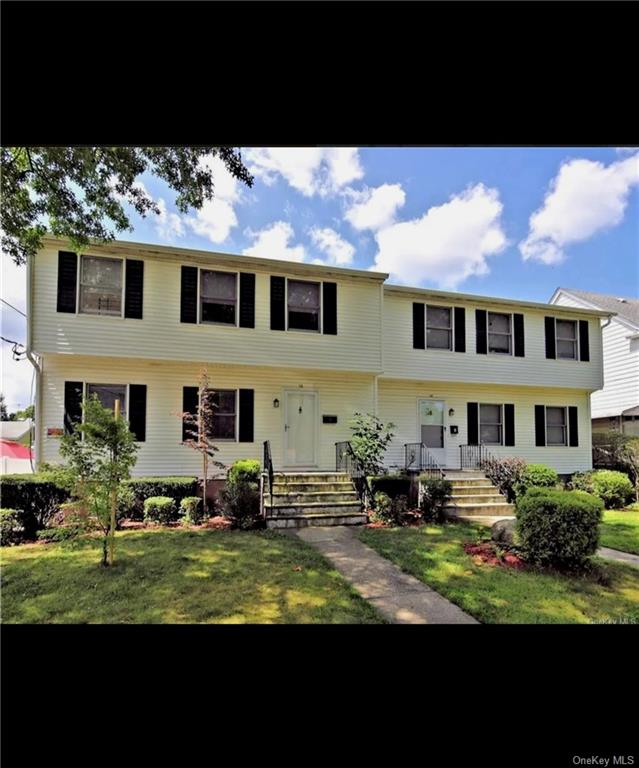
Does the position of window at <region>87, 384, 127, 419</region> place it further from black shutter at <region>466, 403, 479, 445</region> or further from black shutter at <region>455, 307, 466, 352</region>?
black shutter at <region>466, 403, 479, 445</region>

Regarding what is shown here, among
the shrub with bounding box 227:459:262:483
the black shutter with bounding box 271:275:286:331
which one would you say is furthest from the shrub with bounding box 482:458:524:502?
the black shutter with bounding box 271:275:286:331

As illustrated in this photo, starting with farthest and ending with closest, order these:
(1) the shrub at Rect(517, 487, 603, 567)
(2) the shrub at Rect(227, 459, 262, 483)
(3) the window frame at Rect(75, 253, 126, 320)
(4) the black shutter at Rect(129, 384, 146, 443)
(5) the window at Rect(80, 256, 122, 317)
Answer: (4) the black shutter at Rect(129, 384, 146, 443) < (5) the window at Rect(80, 256, 122, 317) < (3) the window frame at Rect(75, 253, 126, 320) < (2) the shrub at Rect(227, 459, 262, 483) < (1) the shrub at Rect(517, 487, 603, 567)

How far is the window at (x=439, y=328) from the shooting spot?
1216cm

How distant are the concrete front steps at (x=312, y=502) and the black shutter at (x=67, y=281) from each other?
5801 mm

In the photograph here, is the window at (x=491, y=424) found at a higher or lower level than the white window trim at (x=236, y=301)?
lower

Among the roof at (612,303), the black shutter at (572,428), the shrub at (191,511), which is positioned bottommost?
the shrub at (191,511)

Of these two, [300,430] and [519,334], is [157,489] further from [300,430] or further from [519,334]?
[519,334]

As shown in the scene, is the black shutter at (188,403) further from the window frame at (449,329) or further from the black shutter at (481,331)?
the black shutter at (481,331)

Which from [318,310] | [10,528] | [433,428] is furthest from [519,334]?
[10,528]

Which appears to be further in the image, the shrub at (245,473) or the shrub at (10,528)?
the shrub at (245,473)

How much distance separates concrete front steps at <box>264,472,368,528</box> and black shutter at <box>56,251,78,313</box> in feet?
19.0

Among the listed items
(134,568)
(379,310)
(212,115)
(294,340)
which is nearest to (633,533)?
(379,310)

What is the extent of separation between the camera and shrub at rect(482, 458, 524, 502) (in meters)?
10.1

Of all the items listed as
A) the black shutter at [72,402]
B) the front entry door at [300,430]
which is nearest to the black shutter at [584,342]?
the front entry door at [300,430]
